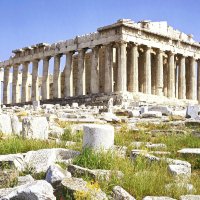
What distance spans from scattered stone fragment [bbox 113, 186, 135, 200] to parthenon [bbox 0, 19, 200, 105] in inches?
1402

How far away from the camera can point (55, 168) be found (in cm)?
684

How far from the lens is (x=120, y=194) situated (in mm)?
6207

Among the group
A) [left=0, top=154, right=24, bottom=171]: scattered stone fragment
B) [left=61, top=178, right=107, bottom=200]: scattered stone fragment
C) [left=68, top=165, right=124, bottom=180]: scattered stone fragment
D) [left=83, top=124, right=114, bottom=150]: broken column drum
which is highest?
[left=83, top=124, right=114, bottom=150]: broken column drum

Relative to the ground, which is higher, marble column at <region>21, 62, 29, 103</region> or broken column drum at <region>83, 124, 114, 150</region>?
marble column at <region>21, 62, 29, 103</region>

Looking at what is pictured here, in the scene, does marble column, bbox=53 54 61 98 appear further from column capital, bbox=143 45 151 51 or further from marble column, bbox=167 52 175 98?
marble column, bbox=167 52 175 98

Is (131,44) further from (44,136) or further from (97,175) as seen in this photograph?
(97,175)

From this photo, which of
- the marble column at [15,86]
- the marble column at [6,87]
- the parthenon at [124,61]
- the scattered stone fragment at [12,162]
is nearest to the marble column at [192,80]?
the parthenon at [124,61]

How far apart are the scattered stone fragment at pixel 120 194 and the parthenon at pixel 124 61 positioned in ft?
117

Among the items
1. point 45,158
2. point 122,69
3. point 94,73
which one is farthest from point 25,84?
point 45,158

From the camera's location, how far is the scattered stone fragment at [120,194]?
616 cm

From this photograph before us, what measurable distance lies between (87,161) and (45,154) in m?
0.81

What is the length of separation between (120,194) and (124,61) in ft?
121

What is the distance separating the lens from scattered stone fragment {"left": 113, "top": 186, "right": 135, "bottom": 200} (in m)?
6.16

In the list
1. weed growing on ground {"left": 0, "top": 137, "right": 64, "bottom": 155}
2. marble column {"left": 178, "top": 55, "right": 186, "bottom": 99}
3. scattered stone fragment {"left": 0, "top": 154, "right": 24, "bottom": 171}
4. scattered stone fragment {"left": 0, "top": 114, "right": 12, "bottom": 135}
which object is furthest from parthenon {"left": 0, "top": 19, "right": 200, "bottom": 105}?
scattered stone fragment {"left": 0, "top": 154, "right": 24, "bottom": 171}
